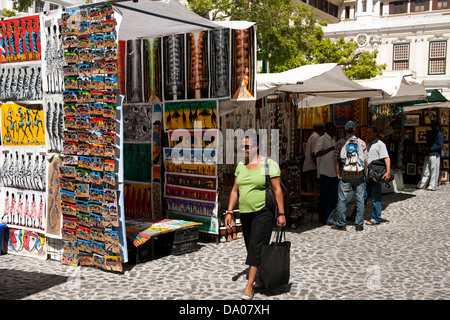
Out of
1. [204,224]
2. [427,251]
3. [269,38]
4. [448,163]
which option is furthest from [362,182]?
[269,38]

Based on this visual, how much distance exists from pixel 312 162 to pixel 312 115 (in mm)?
2206

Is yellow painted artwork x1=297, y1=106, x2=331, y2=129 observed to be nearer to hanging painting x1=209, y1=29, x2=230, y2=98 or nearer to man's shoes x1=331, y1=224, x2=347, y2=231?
man's shoes x1=331, y1=224, x2=347, y2=231

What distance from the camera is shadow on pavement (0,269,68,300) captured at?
203 inches

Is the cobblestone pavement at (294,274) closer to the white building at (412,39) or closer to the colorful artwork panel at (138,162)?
the colorful artwork panel at (138,162)

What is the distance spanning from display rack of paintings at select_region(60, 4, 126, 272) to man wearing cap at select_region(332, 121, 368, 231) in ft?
13.8

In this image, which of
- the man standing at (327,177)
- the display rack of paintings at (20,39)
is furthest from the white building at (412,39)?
the display rack of paintings at (20,39)

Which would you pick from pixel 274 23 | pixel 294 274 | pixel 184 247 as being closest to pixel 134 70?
pixel 184 247

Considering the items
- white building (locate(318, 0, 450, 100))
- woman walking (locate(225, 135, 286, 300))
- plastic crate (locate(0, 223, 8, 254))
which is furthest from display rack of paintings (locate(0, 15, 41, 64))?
white building (locate(318, 0, 450, 100))

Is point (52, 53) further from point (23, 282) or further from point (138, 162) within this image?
point (23, 282)

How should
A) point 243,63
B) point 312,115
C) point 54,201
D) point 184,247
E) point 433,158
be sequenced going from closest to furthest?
point 54,201 < point 184,247 < point 243,63 < point 312,115 < point 433,158

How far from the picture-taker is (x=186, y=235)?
22.7ft

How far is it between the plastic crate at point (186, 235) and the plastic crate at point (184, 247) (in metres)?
0.04

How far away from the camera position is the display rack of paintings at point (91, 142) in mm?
5754

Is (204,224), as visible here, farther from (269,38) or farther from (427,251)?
(269,38)
